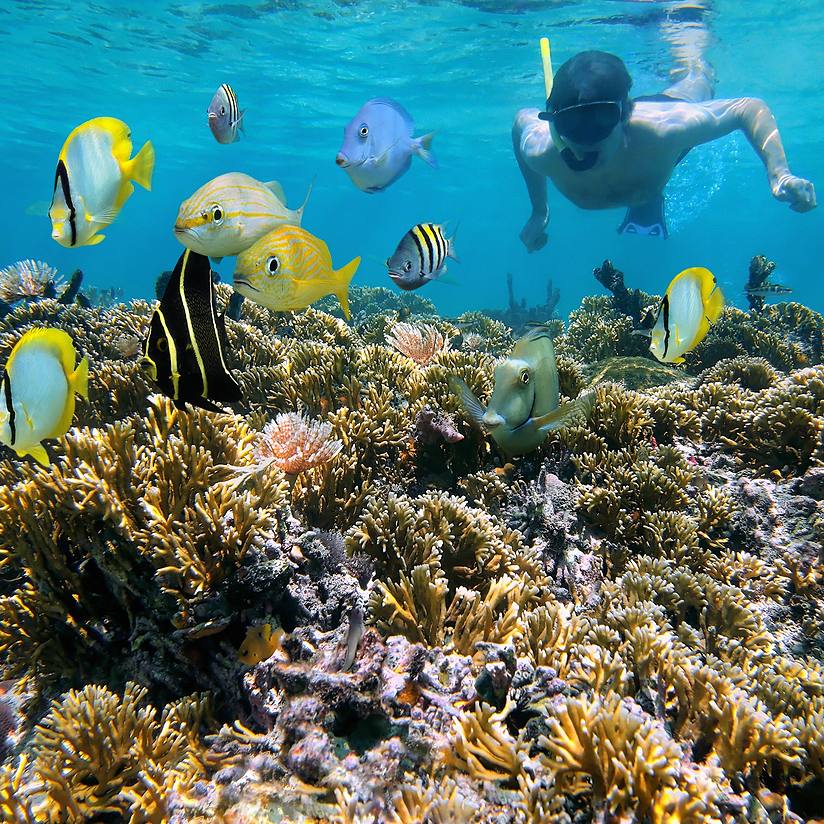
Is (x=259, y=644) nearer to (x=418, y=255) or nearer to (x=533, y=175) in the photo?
(x=418, y=255)

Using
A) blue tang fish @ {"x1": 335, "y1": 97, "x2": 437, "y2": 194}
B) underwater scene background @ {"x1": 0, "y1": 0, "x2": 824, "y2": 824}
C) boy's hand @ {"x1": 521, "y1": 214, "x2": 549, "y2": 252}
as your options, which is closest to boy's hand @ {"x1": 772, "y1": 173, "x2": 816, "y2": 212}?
underwater scene background @ {"x1": 0, "y1": 0, "x2": 824, "y2": 824}

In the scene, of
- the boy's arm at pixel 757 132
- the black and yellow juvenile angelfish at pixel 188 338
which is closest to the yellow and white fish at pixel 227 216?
the black and yellow juvenile angelfish at pixel 188 338

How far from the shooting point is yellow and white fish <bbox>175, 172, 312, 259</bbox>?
2568mm

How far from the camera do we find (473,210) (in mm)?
103938

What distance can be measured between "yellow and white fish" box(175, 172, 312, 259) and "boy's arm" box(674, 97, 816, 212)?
743cm

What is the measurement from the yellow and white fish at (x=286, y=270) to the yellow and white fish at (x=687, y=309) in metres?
2.11

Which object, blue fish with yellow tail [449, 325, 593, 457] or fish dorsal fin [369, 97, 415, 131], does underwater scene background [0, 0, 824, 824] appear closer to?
blue fish with yellow tail [449, 325, 593, 457]

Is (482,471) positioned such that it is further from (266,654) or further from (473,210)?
(473,210)

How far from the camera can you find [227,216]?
2.65m

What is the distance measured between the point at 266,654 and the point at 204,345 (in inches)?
61.4

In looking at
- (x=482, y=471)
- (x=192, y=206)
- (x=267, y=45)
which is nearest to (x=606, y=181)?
(x=482, y=471)

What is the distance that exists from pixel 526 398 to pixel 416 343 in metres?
3.41

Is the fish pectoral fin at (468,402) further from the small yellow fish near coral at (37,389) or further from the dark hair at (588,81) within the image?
the dark hair at (588,81)

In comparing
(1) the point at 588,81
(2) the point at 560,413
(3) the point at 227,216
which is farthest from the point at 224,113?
(1) the point at 588,81
